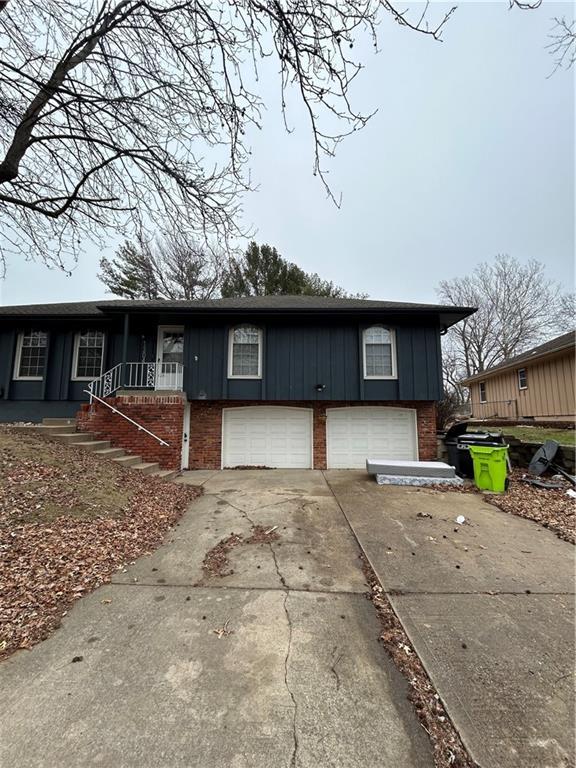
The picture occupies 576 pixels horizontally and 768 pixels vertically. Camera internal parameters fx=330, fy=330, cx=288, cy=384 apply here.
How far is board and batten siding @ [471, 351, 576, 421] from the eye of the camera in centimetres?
1271

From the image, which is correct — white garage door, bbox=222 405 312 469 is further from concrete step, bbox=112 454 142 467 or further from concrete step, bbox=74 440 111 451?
concrete step, bbox=74 440 111 451

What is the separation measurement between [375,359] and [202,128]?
690 cm

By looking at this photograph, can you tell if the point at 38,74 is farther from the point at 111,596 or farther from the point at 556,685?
the point at 556,685

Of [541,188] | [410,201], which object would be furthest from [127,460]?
[541,188]

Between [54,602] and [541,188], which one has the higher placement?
[541,188]

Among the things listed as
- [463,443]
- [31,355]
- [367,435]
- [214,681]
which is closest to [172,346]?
[31,355]

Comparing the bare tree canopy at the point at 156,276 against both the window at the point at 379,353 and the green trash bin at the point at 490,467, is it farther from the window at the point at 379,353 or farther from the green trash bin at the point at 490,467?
the green trash bin at the point at 490,467

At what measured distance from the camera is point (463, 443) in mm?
7375

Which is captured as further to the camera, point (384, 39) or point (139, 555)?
point (139, 555)

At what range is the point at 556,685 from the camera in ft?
6.03

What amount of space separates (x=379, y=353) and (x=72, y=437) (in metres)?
8.00

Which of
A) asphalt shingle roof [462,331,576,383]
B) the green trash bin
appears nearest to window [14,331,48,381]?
the green trash bin

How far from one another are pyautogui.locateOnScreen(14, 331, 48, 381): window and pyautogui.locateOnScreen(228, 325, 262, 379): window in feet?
18.3

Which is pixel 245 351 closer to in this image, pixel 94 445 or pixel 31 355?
pixel 94 445
